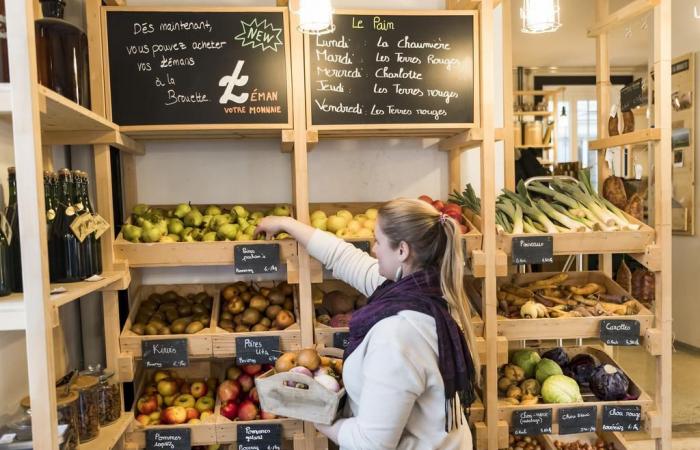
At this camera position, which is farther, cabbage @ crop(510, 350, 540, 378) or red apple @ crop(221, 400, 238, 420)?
cabbage @ crop(510, 350, 540, 378)

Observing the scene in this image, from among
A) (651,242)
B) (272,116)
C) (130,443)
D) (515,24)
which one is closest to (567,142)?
(515,24)

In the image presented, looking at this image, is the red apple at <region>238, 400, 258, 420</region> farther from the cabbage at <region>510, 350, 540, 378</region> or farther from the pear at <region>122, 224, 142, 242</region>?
the cabbage at <region>510, 350, 540, 378</region>

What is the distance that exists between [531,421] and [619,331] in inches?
21.5

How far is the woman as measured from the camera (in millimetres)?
1522

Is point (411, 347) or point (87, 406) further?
point (87, 406)

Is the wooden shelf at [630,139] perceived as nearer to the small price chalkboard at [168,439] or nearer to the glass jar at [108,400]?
the small price chalkboard at [168,439]

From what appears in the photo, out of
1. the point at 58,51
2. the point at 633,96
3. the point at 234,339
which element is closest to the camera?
the point at 58,51

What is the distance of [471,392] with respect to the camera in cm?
172

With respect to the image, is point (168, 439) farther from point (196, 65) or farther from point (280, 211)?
point (196, 65)

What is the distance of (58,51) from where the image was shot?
1844 mm

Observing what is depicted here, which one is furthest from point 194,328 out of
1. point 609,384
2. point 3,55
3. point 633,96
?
point 633,96

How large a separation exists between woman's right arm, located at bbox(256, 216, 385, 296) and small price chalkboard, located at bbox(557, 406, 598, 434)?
109 cm

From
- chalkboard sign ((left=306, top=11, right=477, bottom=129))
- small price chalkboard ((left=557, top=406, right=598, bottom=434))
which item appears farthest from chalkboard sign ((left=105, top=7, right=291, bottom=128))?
small price chalkboard ((left=557, top=406, right=598, bottom=434))

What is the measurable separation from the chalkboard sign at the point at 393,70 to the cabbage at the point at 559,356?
132cm
